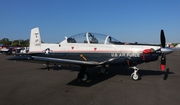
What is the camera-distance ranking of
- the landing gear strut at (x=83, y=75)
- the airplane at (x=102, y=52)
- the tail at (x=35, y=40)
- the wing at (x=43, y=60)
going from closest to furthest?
the wing at (x=43, y=60), the airplane at (x=102, y=52), the landing gear strut at (x=83, y=75), the tail at (x=35, y=40)

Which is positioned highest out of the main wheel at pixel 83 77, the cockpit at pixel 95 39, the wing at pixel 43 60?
the cockpit at pixel 95 39

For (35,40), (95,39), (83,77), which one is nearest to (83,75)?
(83,77)

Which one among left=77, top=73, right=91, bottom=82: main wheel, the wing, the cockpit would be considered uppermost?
the cockpit

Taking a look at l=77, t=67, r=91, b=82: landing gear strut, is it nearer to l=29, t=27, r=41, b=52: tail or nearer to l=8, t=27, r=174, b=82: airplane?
l=8, t=27, r=174, b=82: airplane

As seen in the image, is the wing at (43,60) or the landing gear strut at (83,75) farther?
the landing gear strut at (83,75)

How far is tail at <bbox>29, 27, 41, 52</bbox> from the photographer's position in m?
9.73

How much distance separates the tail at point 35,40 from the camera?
973cm

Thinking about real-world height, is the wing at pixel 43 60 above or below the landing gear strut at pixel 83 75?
above

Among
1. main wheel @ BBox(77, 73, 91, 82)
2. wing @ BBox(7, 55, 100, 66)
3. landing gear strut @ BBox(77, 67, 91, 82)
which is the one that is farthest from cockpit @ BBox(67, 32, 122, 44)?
main wheel @ BBox(77, 73, 91, 82)

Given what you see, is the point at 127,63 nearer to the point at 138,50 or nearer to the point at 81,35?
the point at 138,50

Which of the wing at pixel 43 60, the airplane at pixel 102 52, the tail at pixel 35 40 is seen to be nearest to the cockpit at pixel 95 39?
the airplane at pixel 102 52

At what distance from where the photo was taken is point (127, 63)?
706 centimetres

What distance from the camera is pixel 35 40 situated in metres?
9.90

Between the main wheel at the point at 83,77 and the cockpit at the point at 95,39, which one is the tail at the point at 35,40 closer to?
the cockpit at the point at 95,39
